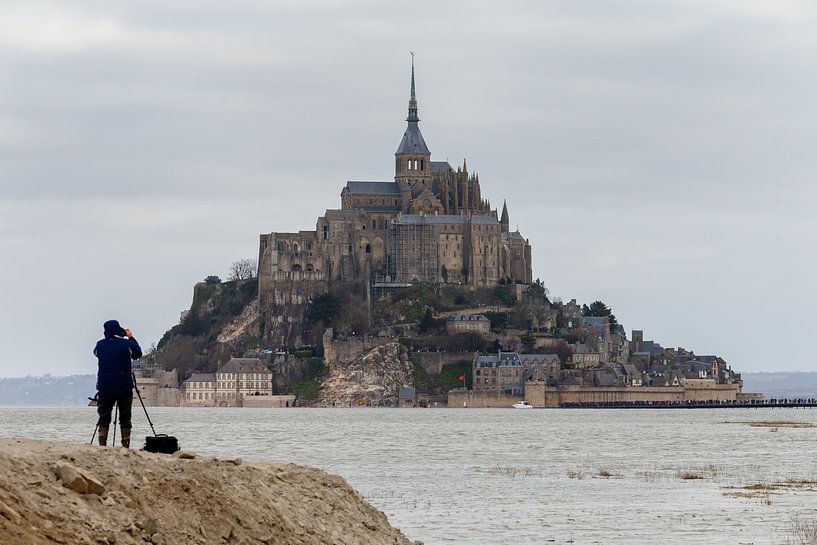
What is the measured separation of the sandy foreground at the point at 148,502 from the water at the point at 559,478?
30.4ft

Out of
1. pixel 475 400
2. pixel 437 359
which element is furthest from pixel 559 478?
pixel 437 359

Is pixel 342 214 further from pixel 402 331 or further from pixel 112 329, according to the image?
pixel 112 329

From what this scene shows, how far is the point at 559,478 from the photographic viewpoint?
51.8m

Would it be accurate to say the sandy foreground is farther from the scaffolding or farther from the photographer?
the scaffolding

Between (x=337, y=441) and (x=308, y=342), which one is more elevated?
(x=308, y=342)

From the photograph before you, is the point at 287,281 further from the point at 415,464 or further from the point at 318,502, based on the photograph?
the point at 318,502

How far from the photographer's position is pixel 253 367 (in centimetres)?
19200

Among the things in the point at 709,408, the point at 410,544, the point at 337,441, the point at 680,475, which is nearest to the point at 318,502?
the point at 410,544

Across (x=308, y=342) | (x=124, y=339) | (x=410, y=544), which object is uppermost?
(x=308, y=342)

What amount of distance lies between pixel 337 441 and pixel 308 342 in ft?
375

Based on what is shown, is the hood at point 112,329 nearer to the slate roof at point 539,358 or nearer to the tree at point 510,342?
the slate roof at point 539,358

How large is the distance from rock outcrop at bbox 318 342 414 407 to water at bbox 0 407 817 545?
282 feet

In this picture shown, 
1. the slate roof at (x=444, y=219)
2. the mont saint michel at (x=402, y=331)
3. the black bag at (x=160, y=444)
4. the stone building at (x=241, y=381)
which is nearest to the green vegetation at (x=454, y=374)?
the mont saint michel at (x=402, y=331)

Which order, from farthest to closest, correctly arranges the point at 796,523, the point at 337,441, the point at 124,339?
the point at 337,441 → the point at 796,523 → the point at 124,339
